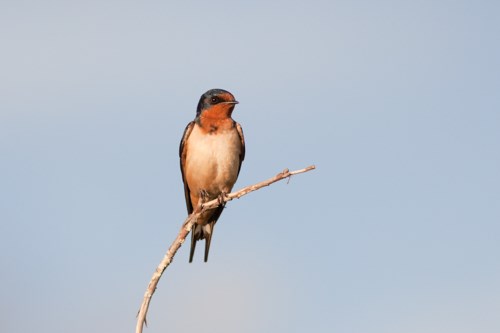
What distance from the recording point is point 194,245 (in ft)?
41.2

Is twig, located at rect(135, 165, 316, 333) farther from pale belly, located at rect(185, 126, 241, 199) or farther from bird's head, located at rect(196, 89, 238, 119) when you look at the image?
bird's head, located at rect(196, 89, 238, 119)

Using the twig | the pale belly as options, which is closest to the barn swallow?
the pale belly

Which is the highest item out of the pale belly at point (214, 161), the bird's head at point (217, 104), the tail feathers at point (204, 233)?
the bird's head at point (217, 104)

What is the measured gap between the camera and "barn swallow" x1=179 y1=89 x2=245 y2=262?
1236 centimetres

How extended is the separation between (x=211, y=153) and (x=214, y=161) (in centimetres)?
12

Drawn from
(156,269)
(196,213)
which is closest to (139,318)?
(156,269)

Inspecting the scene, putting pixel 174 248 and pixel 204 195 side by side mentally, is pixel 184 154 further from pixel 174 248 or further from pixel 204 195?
pixel 174 248

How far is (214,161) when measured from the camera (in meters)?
12.3

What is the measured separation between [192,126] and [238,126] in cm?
66

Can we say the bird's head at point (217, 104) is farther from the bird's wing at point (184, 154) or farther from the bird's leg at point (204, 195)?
the bird's leg at point (204, 195)

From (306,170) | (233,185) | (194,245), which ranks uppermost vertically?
(306,170)

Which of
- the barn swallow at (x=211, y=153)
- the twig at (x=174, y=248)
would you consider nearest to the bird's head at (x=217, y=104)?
the barn swallow at (x=211, y=153)

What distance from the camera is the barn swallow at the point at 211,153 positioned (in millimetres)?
12359

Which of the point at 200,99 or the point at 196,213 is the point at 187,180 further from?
the point at 196,213
